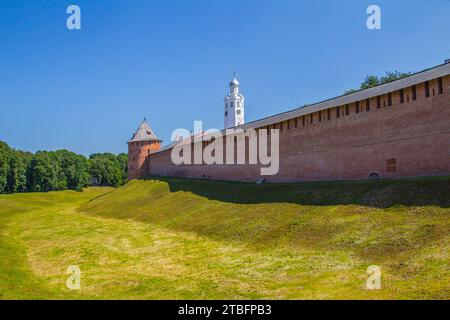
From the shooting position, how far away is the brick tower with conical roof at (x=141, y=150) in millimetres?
44312

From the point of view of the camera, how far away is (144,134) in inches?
1805

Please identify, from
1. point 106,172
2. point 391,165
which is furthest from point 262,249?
point 106,172

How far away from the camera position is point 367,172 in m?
17.8

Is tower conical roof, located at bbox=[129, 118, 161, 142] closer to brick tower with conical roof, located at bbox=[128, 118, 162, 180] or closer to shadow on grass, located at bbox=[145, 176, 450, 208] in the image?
brick tower with conical roof, located at bbox=[128, 118, 162, 180]

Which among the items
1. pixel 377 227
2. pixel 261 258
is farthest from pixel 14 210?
pixel 377 227

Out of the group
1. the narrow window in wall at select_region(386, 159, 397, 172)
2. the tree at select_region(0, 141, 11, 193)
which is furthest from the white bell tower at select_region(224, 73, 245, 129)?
the narrow window in wall at select_region(386, 159, 397, 172)

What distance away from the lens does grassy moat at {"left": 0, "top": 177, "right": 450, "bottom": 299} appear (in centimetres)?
909

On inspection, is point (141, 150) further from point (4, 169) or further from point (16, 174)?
point (16, 174)

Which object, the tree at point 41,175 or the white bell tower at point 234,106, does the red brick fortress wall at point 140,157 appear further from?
the tree at point 41,175

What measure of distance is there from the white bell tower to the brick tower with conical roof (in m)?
14.2

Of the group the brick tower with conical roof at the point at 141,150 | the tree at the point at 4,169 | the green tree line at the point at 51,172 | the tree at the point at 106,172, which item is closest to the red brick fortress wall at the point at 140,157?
the brick tower with conical roof at the point at 141,150
